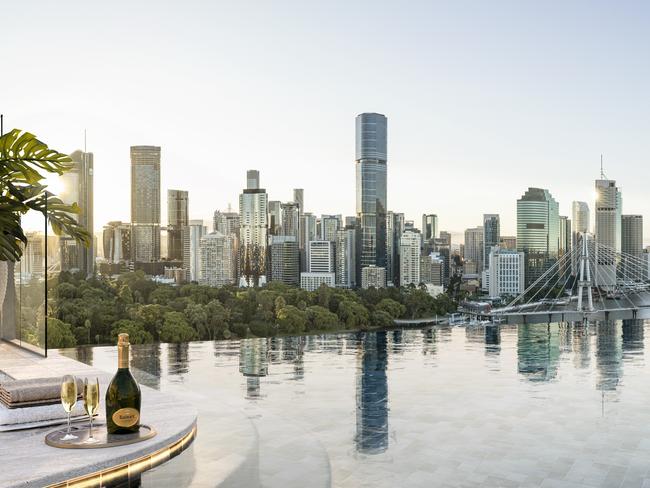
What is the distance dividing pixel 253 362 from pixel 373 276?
25406 mm

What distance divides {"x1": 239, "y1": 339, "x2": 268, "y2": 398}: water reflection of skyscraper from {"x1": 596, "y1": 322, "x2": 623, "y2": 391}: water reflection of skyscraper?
3.33 meters

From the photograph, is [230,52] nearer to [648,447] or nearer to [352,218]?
[648,447]

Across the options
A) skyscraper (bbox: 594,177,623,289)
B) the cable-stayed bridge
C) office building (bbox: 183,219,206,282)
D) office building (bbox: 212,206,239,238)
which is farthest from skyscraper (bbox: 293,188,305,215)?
skyscraper (bbox: 594,177,623,289)

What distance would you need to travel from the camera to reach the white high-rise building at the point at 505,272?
33469 millimetres

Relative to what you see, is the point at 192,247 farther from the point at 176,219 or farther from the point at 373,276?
the point at 373,276

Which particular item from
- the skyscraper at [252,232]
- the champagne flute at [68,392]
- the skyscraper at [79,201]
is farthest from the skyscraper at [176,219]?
the champagne flute at [68,392]

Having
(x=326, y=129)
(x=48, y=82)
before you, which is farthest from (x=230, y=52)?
(x=326, y=129)

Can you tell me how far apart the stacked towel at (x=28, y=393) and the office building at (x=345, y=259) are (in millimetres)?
26781

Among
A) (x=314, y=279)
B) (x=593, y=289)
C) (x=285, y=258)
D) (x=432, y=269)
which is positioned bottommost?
(x=593, y=289)

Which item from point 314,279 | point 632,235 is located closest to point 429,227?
point 314,279

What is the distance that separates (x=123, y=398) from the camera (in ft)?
8.58

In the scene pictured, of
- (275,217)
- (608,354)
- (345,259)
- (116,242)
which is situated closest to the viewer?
(608,354)

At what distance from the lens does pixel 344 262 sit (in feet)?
105

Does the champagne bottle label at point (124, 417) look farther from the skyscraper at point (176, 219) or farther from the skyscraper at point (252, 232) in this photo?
the skyscraper at point (252, 232)
